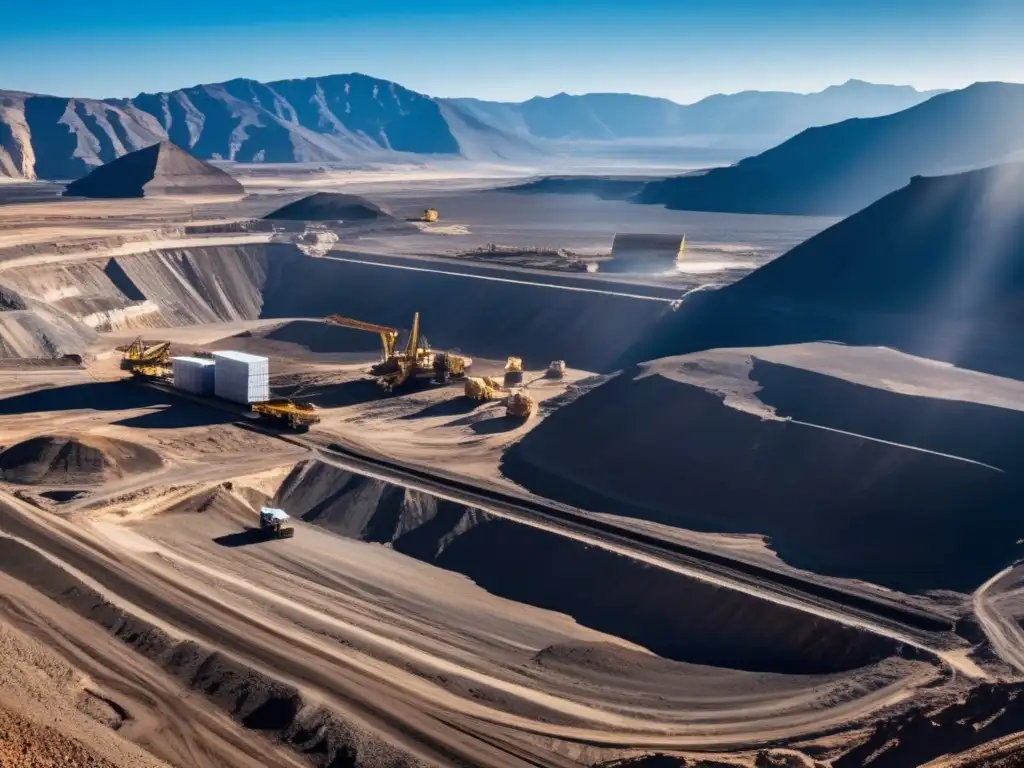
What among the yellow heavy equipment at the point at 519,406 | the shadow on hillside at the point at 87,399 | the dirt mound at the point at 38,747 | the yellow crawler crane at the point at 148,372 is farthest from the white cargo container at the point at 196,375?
the dirt mound at the point at 38,747

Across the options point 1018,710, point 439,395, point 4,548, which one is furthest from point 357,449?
point 1018,710

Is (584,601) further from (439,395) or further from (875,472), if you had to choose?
(439,395)

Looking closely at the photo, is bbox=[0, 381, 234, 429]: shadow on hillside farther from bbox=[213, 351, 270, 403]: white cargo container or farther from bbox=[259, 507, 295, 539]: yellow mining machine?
bbox=[259, 507, 295, 539]: yellow mining machine

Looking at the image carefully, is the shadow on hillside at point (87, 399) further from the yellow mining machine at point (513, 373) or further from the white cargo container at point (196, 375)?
the yellow mining machine at point (513, 373)

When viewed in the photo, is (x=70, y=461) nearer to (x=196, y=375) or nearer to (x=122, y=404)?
(x=122, y=404)

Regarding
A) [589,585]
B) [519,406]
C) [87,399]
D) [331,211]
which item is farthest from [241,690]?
[331,211]

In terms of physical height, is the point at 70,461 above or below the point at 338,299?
above
